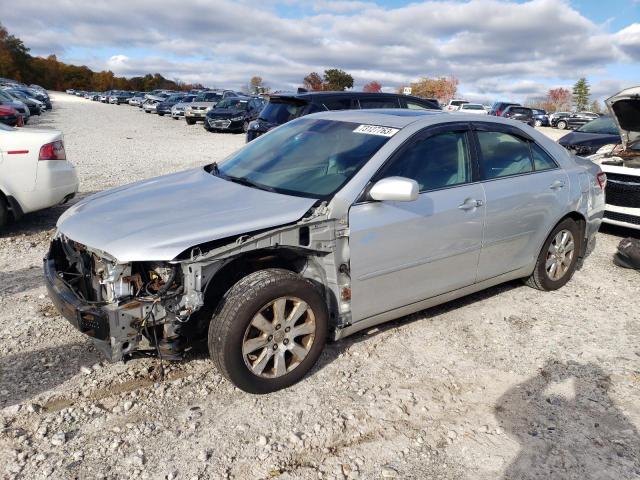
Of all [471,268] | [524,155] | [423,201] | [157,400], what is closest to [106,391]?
[157,400]

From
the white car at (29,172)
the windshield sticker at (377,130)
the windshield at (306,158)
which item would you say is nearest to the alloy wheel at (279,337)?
the windshield at (306,158)

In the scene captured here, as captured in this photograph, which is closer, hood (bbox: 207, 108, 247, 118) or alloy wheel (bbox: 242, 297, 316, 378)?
alloy wheel (bbox: 242, 297, 316, 378)

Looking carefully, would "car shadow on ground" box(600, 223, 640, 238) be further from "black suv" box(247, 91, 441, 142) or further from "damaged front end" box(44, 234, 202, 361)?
"damaged front end" box(44, 234, 202, 361)

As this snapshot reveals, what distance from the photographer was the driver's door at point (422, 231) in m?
3.32

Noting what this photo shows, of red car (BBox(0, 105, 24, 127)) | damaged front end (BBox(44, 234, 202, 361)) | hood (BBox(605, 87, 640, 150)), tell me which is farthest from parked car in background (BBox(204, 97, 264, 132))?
damaged front end (BBox(44, 234, 202, 361))

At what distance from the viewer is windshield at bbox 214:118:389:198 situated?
137 inches

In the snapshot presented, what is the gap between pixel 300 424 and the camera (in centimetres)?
292

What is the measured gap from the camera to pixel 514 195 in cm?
412

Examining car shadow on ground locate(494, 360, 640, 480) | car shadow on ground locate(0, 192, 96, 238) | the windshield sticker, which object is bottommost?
car shadow on ground locate(494, 360, 640, 480)

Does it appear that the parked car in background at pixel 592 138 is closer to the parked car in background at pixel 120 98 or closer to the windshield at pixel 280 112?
the windshield at pixel 280 112

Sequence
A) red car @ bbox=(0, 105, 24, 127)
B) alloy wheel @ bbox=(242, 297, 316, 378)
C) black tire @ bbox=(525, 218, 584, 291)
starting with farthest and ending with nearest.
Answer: red car @ bbox=(0, 105, 24, 127)
black tire @ bbox=(525, 218, 584, 291)
alloy wheel @ bbox=(242, 297, 316, 378)

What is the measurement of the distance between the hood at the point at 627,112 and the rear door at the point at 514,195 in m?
2.58

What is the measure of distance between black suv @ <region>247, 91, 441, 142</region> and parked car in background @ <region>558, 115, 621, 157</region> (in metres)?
3.13

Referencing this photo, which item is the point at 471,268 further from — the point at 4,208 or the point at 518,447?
the point at 4,208
